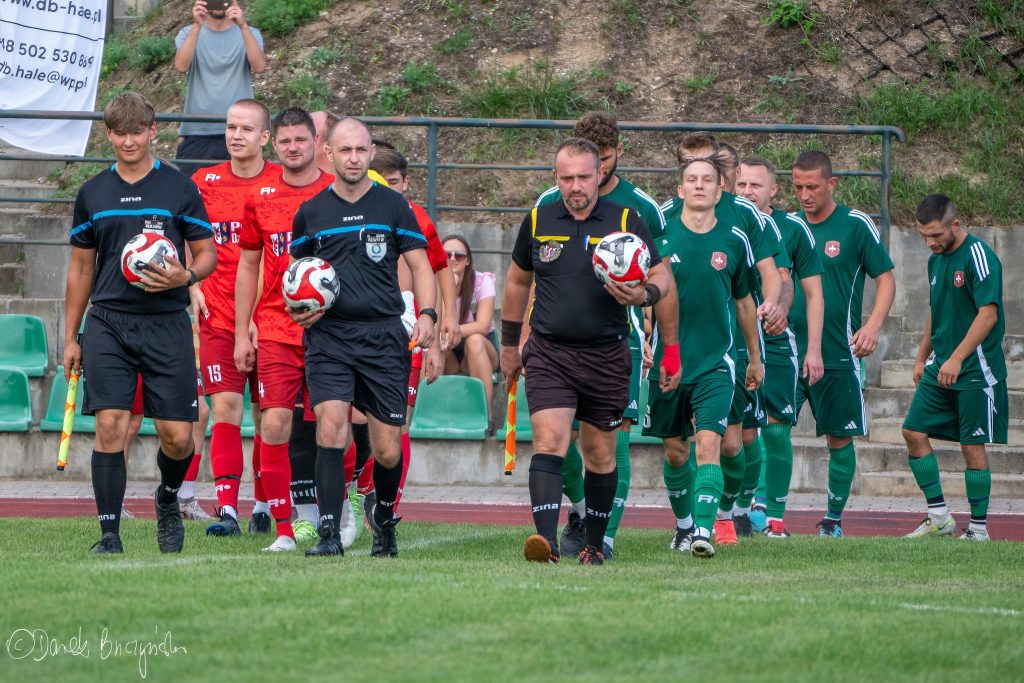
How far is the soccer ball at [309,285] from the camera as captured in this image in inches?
296

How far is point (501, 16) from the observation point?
19.2 m

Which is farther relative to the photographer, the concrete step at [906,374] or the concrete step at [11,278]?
the concrete step at [11,278]

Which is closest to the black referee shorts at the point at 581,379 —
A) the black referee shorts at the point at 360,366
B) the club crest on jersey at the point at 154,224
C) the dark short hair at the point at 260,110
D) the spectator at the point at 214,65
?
the black referee shorts at the point at 360,366

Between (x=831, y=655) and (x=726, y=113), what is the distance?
12906 mm

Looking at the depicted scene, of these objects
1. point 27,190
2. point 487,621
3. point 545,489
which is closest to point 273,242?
point 545,489

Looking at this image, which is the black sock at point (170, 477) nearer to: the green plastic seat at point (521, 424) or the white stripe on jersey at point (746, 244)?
the white stripe on jersey at point (746, 244)

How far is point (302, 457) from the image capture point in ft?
28.6

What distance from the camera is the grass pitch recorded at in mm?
5145

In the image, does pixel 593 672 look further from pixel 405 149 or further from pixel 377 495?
pixel 405 149

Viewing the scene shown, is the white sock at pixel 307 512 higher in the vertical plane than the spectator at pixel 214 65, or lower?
lower

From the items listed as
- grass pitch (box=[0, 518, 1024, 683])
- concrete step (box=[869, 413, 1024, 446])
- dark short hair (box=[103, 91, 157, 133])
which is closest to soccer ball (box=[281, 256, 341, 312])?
dark short hair (box=[103, 91, 157, 133])

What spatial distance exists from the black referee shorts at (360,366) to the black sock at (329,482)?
27cm

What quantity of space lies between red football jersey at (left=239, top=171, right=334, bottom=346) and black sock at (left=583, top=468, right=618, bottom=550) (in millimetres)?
1872

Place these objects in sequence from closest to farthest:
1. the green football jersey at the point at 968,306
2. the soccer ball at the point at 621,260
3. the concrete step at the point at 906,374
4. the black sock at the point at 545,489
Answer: the soccer ball at the point at 621,260 < the black sock at the point at 545,489 < the green football jersey at the point at 968,306 < the concrete step at the point at 906,374
